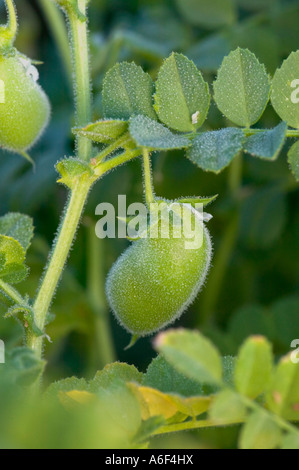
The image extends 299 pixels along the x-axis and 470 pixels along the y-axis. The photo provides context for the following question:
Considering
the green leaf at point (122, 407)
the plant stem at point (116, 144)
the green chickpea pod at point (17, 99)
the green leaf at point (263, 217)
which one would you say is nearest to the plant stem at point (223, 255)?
the green leaf at point (263, 217)

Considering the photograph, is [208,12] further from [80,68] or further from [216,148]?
[216,148]

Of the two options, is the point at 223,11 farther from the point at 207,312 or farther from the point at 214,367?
the point at 214,367

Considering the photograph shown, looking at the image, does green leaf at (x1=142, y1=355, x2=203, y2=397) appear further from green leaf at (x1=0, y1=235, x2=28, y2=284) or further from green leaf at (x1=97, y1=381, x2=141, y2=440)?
green leaf at (x1=0, y1=235, x2=28, y2=284)

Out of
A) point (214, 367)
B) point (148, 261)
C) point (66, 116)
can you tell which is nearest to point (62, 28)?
point (66, 116)

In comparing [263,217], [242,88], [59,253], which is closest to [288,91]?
[242,88]

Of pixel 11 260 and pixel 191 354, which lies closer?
pixel 191 354
